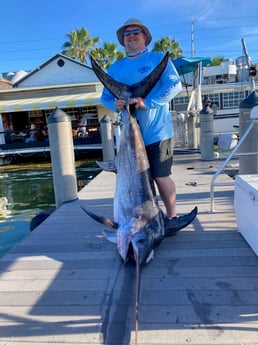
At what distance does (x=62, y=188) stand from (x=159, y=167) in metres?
2.04

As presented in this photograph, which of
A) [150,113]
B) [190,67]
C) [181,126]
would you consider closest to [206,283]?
[150,113]

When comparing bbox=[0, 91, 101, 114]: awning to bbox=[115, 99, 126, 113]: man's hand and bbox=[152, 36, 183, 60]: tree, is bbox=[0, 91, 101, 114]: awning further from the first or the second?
bbox=[152, 36, 183, 60]: tree

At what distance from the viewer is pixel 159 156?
2.75 metres

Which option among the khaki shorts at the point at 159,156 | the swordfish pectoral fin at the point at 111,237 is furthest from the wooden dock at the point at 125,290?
the khaki shorts at the point at 159,156

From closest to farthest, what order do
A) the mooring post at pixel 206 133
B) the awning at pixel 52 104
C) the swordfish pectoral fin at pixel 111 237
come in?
the swordfish pectoral fin at pixel 111 237
the mooring post at pixel 206 133
the awning at pixel 52 104

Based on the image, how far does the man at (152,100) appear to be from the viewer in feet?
Result: 8.63

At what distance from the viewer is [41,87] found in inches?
674

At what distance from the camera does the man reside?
263 cm

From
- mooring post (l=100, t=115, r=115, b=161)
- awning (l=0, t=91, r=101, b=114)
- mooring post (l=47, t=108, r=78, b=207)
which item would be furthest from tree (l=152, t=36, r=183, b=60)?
mooring post (l=47, t=108, r=78, b=207)

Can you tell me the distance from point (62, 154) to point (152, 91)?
2.11 meters

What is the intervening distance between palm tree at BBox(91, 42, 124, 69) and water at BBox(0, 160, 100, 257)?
52.4 ft

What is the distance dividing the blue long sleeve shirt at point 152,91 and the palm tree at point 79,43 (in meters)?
27.9

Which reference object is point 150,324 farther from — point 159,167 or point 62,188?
point 62,188

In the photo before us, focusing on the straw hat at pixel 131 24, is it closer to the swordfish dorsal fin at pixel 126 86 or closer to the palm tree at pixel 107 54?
the swordfish dorsal fin at pixel 126 86
